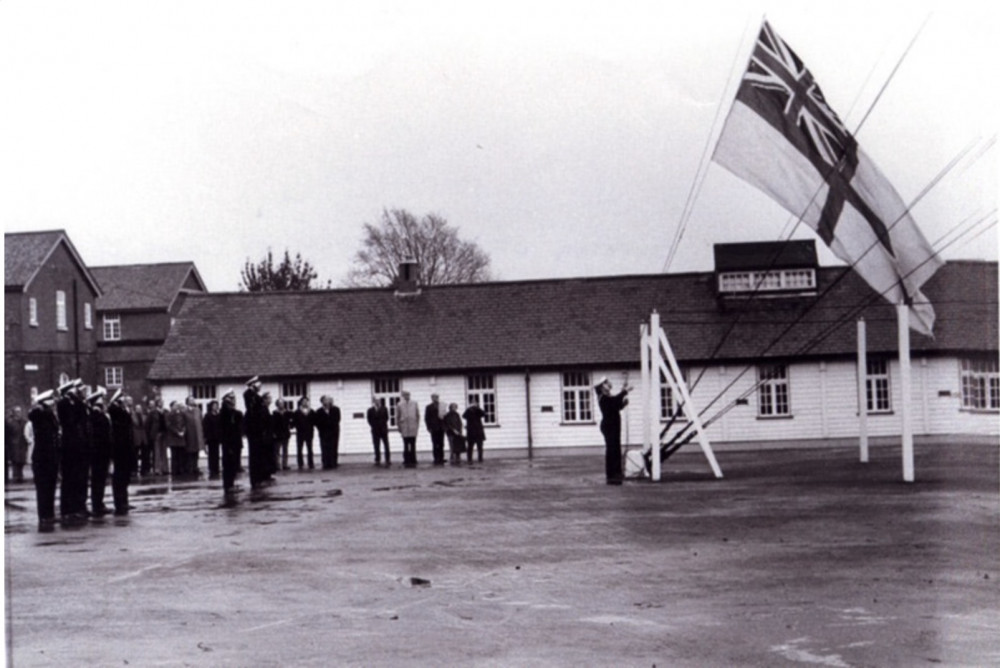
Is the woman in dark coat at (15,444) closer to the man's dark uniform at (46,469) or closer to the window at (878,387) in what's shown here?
the man's dark uniform at (46,469)

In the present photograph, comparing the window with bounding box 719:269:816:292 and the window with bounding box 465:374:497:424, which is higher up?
the window with bounding box 719:269:816:292

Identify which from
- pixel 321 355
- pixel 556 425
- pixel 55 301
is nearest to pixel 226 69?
pixel 55 301

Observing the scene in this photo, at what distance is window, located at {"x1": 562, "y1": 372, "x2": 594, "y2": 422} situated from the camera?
2422 cm

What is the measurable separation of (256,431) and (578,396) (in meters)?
7.07

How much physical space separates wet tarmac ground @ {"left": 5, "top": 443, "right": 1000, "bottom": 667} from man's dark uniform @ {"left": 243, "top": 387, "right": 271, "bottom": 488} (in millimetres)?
2416

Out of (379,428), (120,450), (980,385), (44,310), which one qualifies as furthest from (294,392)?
(980,385)

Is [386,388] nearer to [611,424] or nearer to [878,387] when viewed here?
[611,424]

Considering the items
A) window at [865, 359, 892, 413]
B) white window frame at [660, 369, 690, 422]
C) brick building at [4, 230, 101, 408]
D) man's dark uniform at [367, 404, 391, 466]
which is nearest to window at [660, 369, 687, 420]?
white window frame at [660, 369, 690, 422]

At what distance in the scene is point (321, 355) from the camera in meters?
22.0

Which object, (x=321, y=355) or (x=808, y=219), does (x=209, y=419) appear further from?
(x=808, y=219)

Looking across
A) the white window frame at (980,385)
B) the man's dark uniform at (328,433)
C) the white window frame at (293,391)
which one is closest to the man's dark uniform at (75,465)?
the white window frame at (293,391)

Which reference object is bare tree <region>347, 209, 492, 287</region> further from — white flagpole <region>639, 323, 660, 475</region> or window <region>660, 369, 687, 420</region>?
window <region>660, 369, 687, 420</region>

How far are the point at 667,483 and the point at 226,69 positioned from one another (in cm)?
1052

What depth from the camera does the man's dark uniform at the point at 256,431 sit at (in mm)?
19781
